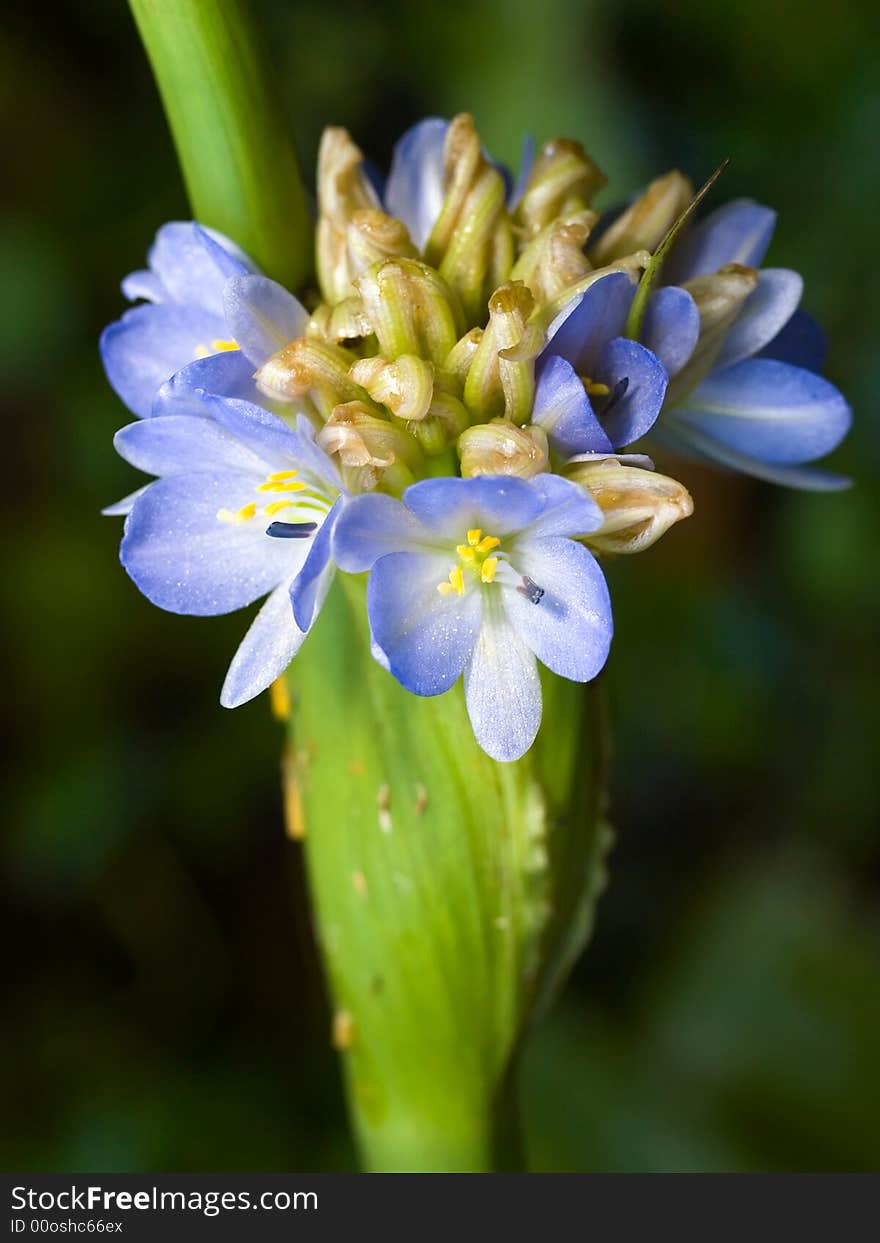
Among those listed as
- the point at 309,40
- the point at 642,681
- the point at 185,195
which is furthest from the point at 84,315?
the point at 642,681

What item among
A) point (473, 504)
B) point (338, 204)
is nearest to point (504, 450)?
point (473, 504)

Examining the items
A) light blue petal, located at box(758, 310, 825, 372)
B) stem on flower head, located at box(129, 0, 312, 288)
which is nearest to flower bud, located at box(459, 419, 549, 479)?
stem on flower head, located at box(129, 0, 312, 288)

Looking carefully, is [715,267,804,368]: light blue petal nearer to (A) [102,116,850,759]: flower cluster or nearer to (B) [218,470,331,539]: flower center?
(A) [102,116,850,759]: flower cluster

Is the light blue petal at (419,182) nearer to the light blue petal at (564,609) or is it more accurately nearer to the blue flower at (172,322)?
the blue flower at (172,322)

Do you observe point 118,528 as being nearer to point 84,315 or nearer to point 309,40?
point 84,315

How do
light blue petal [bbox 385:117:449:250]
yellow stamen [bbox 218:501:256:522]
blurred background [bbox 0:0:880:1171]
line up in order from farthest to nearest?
1. blurred background [bbox 0:0:880:1171]
2. light blue petal [bbox 385:117:449:250]
3. yellow stamen [bbox 218:501:256:522]

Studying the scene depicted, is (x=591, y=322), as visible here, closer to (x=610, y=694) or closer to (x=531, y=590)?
(x=531, y=590)
